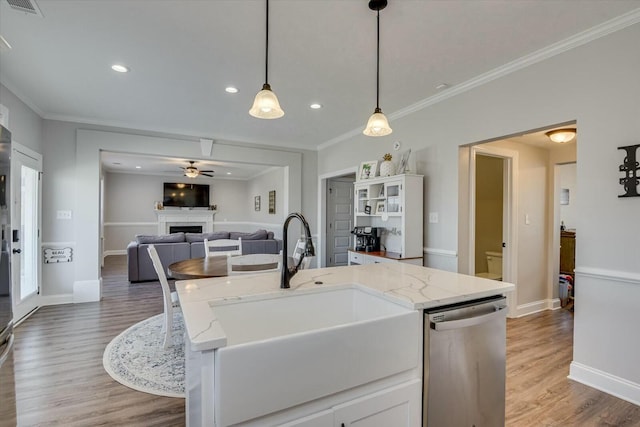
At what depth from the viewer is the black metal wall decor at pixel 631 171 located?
210 cm

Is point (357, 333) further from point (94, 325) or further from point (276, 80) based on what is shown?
point (94, 325)

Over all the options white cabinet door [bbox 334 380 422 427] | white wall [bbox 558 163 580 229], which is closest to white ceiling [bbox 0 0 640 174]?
white cabinet door [bbox 334 380 422 427]

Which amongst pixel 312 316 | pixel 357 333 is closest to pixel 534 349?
pixel 312 316

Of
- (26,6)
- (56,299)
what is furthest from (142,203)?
(26,6)

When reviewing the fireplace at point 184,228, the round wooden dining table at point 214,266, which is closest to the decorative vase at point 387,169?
the round wooden dining table at point 214,266

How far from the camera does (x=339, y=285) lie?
1.68 m

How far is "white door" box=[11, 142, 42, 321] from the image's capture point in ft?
11.6

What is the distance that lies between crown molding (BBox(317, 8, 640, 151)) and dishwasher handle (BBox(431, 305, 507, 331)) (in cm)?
222

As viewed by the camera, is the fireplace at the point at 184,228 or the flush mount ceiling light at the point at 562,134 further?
the fireplace at the point at 184,228

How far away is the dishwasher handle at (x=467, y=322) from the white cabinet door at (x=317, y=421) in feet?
1.88

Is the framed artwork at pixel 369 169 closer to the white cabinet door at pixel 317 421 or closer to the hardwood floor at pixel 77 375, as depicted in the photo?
the hardwood floor at pixel 77 375

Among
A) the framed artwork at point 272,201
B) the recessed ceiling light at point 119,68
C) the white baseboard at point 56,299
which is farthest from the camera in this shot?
the framed artwork at point 272,201

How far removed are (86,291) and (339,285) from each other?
4.52 meters

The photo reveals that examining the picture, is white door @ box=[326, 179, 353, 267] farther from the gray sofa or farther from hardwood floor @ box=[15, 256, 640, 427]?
hardwood floor @ box=[15, 256, 640, 427]
